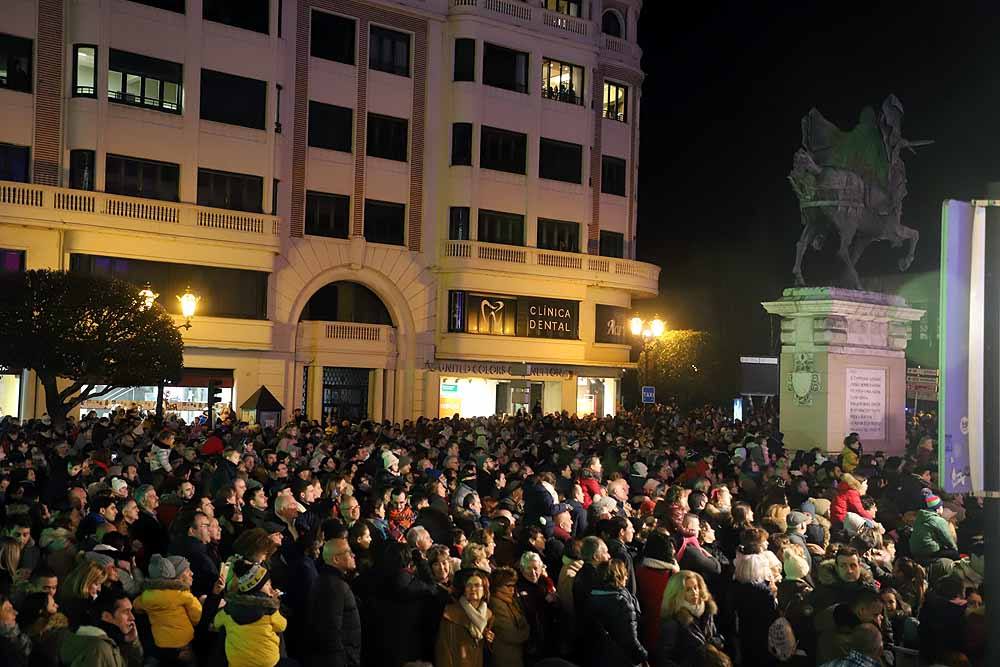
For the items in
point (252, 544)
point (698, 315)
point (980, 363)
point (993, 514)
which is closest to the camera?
point (993, 514)

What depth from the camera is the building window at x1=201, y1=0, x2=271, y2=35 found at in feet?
137

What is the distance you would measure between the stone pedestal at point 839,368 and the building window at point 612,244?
2331 cm

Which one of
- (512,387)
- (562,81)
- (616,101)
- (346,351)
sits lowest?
(512,387)

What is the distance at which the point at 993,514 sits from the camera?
5203 millimetres

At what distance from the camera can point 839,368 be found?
2778 centimetres

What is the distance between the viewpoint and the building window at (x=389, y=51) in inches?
1833

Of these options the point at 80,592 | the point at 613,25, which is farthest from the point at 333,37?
the point at 80,592

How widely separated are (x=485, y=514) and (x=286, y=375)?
31431mm

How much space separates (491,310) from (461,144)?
6903 mm

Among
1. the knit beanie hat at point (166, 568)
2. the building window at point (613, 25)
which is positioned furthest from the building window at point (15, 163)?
the knit beanie hat at point (166, 568)

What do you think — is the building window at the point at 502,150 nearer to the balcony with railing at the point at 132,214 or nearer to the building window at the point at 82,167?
the balcony with railing at the point at 132,214

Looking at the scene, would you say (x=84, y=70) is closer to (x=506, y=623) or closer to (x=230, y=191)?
(x=230, y=191)

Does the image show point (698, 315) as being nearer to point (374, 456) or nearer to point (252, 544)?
point (374, 456)

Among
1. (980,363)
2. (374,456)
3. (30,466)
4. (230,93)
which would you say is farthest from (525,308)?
(980,363)
